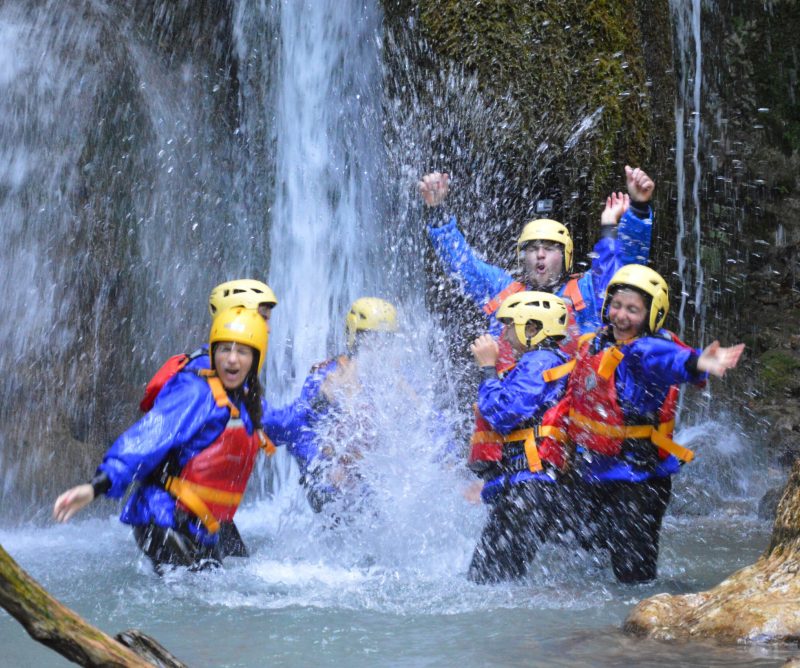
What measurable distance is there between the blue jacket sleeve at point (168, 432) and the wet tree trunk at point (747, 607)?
2422mm

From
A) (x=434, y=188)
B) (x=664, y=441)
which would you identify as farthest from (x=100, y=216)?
(x=664, y=441)

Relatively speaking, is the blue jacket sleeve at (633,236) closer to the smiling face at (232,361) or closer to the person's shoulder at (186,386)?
the smiling face at (232,361)

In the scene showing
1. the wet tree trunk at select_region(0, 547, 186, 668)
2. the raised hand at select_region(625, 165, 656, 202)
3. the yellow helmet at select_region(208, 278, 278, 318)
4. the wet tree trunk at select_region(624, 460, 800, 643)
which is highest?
the raised hand at select_region(625, 165, 656, 202)

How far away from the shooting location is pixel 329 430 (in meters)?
6.75

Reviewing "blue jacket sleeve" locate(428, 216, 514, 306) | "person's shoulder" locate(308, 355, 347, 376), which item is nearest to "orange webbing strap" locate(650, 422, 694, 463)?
"blue jacket sleeve" locate(428, 216, 514, 306)

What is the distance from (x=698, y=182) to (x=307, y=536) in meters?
8.61

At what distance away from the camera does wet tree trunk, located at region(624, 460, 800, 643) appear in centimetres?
429

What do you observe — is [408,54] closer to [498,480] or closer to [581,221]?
[581,221]

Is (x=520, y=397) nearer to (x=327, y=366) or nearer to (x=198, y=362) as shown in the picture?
(x=327, y=366)

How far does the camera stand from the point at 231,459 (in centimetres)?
583

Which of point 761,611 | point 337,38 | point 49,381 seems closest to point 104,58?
point 337,38

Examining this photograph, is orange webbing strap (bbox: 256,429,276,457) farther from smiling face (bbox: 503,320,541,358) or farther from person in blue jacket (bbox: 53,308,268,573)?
smiling face (bbox: 503,320,541,358)

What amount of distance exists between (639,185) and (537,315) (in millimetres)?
1286

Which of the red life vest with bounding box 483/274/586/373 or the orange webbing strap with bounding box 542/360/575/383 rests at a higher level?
the red life vest with bounding box 483/274/586/373
